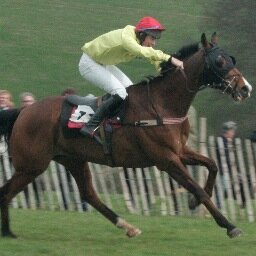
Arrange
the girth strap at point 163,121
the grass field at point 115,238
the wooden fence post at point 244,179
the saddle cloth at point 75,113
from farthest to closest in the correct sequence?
the wooden fence post at point 244,179 → the saddle cloth at point 75,113 → the girth strap at point 163,121 → the grass field at point 115,238

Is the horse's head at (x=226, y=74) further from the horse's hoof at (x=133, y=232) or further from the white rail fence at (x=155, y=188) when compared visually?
the white rail fence at (x=155, y=188)

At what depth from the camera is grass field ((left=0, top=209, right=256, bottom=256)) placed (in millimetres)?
9320

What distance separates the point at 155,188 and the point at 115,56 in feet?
9.92

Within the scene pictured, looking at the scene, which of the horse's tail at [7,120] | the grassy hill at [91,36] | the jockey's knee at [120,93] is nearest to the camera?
Answer: the jockey's knee at [120,93]

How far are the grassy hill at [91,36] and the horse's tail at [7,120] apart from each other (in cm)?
1170

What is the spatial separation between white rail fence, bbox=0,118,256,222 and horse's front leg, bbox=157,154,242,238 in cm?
262

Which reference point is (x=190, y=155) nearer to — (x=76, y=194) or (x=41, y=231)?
(x=41, y=231)

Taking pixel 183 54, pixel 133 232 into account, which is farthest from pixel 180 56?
pixel 133 232

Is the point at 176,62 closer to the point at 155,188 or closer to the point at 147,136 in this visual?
the point at 147,136

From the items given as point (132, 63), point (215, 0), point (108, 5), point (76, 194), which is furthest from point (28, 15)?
point (76, 194)

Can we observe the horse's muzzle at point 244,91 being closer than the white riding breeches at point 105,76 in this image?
Yes

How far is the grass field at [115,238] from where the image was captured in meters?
9.32

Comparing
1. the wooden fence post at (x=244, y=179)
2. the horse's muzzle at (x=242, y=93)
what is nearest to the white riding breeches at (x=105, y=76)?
the horse's muzzle at (x=242, y=93)

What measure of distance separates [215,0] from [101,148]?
1558cm
